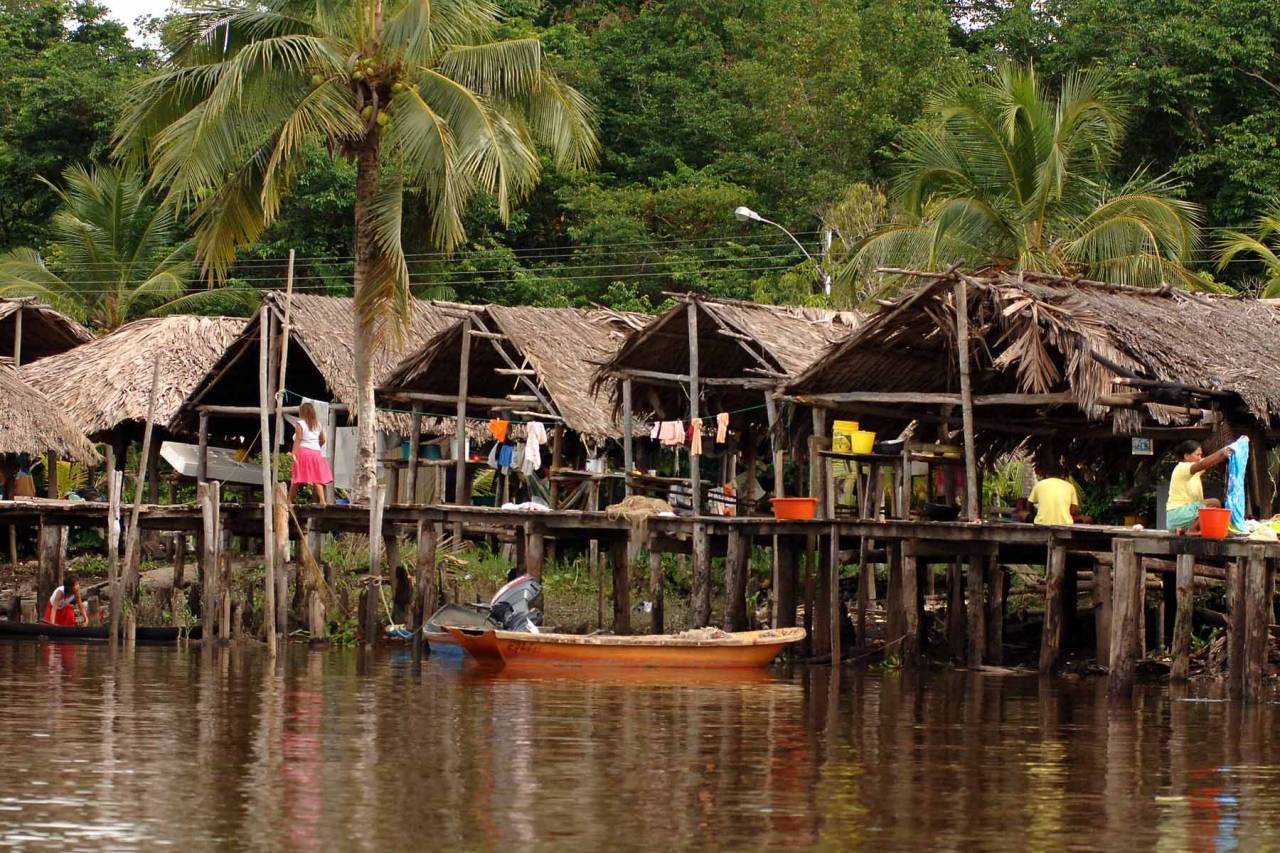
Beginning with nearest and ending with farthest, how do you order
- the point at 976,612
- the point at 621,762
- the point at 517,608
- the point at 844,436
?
the point at 621,762
the point at 976,612
the point at 517,608
the point at 844,436

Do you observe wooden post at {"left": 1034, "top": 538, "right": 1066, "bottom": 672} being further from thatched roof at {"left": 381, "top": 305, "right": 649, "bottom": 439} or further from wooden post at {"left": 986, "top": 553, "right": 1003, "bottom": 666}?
thatched roof at {"left": 381, "top": 305, "right": 649, "bottom": 439}

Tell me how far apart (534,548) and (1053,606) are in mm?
6216

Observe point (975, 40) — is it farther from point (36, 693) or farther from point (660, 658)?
point (36, 693)

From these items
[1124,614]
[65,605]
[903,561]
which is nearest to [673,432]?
[903,561]

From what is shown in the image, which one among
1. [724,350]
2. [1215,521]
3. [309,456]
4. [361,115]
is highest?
[361,115]

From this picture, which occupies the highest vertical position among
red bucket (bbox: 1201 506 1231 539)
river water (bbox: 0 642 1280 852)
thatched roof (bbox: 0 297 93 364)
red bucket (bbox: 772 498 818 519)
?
thatched roof (bbox: 0 297 93 364)

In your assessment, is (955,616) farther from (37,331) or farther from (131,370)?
(37,331)

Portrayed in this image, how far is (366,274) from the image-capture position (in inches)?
914

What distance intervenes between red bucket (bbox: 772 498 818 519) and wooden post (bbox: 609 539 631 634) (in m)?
3.02

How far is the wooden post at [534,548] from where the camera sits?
21.4m

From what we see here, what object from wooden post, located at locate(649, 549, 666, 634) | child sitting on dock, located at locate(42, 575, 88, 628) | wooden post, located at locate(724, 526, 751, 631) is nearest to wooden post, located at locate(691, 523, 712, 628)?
wooden post, located at locate(724, 526, 751, 631)

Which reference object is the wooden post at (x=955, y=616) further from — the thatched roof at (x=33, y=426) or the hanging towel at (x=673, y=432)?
the thatched roof at (x=33, y=426)

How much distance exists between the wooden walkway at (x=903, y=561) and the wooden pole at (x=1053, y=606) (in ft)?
0.06

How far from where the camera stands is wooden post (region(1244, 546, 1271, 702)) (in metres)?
15.8
